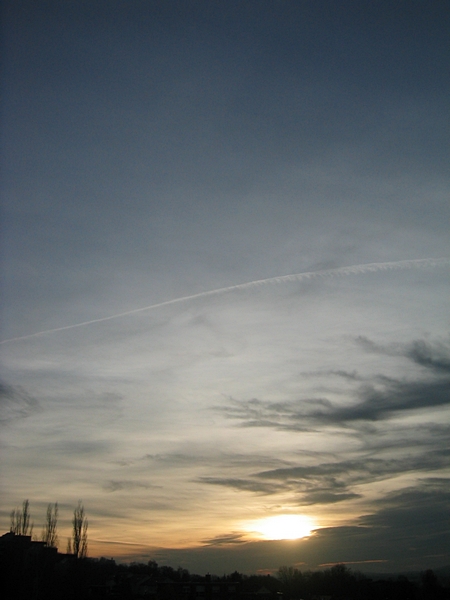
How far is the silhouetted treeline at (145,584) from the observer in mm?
68938

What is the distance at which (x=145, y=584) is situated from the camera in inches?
4692

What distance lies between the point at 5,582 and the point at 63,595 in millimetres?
12765

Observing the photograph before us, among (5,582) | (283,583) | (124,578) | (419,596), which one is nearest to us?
(5,582)

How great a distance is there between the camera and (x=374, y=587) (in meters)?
151

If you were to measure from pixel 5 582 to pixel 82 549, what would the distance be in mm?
12614

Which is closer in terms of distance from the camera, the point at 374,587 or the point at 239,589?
the point at 239,589

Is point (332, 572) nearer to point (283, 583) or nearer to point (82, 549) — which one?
point (283, 583)

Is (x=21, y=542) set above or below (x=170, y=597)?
above

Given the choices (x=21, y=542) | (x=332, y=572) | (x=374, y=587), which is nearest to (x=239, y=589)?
(x=374, y=587)

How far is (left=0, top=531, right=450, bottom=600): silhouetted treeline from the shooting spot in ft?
226

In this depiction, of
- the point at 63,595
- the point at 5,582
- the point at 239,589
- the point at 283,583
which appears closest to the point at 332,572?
the point at 283,583

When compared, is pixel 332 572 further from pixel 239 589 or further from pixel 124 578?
pixel 124 578

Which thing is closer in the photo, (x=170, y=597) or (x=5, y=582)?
(x=5, y=582)

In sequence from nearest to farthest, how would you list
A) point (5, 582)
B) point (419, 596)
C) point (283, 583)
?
point (5, 582) < point (419, 596) < point (283, 583)
